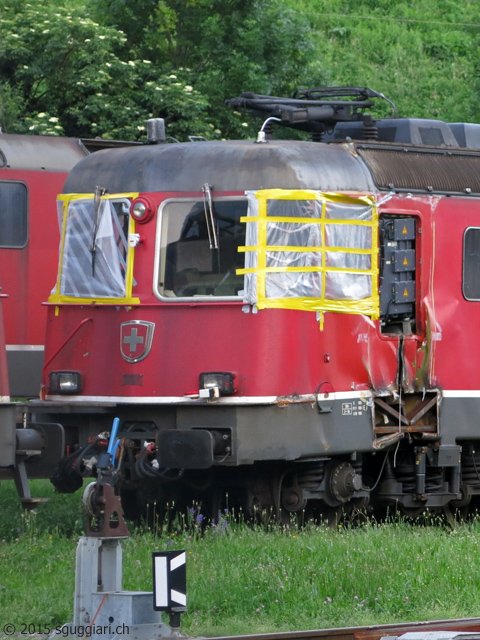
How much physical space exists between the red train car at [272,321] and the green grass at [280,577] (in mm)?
889

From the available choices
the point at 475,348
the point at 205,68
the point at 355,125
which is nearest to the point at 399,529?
the point at 475,348

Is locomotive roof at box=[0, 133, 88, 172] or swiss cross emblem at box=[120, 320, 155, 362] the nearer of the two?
swiss cross emblem at box=[120, 320, 155, 362]

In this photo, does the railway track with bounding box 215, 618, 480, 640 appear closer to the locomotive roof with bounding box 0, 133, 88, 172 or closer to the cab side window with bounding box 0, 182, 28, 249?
the cab side window with bounding box 0, 182, 28, 249

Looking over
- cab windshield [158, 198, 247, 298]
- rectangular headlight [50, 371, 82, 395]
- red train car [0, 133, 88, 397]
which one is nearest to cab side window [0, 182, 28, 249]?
red train car [0, 133, 88, 397]

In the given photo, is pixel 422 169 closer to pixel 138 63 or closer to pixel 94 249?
pixel 94 249

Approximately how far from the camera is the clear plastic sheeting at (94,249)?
459 inches

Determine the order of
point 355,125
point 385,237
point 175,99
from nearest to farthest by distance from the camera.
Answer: point 385,237
point 355,125
point 175,99

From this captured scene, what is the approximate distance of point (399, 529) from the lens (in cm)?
1114

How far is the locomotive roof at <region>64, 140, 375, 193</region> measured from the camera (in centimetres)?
1131

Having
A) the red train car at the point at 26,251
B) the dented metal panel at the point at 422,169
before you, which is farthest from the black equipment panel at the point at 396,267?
the red train car at the point at 26,251

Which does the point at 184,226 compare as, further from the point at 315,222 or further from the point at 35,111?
the point at 35,111

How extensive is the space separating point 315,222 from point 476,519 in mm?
3300

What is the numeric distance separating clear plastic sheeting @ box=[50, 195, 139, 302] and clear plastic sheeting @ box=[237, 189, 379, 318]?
46.6 inches

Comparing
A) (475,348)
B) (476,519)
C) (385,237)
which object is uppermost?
(385,237)
